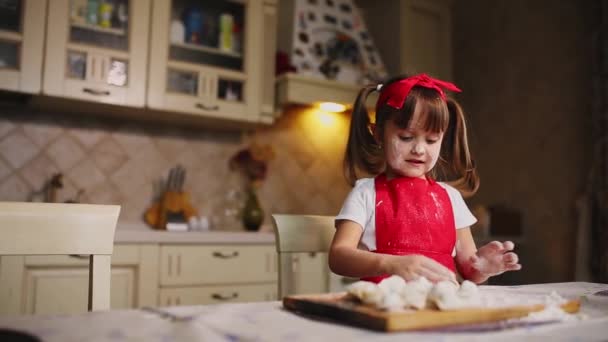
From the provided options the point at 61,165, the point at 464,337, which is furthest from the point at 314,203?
the point at 464,337

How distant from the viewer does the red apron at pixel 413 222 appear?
1.03 m

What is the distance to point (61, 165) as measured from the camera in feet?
8.21

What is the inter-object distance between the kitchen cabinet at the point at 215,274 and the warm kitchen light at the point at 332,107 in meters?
0.95

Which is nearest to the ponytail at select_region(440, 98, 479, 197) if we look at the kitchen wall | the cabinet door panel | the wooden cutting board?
the wooden cutting board

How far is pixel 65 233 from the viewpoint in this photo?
37.4 inches

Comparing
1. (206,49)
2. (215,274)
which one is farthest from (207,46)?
(215,274)

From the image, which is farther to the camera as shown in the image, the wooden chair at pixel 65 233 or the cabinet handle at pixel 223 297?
the cabinet handle at pixel 223 297

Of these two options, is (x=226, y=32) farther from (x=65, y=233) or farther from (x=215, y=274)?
(x=65, y=233)

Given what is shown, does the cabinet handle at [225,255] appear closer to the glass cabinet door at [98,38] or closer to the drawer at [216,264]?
the drawer at [216,264]

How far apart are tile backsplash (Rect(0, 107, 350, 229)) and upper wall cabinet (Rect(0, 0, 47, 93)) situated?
307mm

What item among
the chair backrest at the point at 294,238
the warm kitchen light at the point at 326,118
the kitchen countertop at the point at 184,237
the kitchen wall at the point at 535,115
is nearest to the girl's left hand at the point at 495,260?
the chair backrest at the point at 294,238

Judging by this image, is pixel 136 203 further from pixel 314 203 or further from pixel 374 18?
pixel 374 18

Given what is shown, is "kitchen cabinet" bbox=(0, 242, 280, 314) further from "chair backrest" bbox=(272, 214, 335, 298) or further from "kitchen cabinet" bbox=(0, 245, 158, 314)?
"chair backrest" bbox=(272, 214, 335, 298)

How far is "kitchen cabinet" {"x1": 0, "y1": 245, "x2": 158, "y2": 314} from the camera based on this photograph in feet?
6.52
